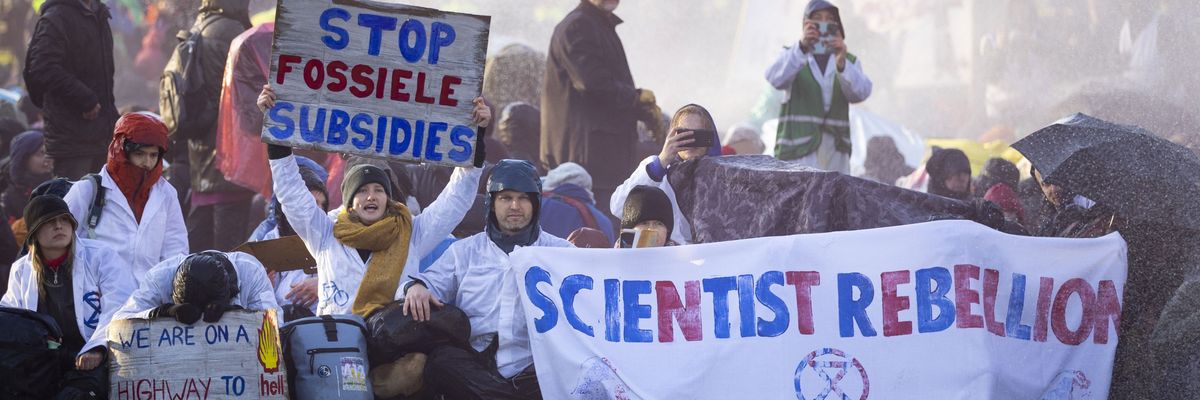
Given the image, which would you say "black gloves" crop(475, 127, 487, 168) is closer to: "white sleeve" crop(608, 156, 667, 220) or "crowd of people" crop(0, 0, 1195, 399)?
"crowd of people" crop(0, 0, 1195, 399)

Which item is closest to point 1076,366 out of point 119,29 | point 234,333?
point 234,333

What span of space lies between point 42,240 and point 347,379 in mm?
1513

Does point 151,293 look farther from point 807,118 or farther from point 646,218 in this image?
point 807,118

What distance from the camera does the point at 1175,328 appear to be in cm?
716

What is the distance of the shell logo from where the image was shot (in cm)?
673

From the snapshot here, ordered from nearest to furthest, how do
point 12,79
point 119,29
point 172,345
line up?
point 172,345 → point 12,79 → point 119,29

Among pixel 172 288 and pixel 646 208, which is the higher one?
pixel 646 208

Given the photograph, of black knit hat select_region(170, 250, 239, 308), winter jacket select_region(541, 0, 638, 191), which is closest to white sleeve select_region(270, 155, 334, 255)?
black knit hat select_region(170, 250, 239, 308)

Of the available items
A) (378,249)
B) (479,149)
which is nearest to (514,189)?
(479,149)

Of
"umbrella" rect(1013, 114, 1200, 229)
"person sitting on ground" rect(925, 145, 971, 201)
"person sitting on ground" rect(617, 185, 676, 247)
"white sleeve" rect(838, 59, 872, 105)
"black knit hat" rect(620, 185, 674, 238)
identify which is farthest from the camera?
"person sitting on ground" rect(925, 145, 971, 201)

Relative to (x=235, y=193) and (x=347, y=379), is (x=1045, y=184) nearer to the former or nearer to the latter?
(x=347, y=379)

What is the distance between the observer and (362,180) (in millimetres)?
7477

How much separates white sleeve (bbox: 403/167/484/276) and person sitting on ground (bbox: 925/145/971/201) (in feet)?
13.3

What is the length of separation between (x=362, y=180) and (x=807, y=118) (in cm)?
337
